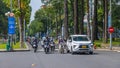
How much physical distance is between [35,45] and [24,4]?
43.8ft

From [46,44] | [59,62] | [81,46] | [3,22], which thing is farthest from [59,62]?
[3,22]

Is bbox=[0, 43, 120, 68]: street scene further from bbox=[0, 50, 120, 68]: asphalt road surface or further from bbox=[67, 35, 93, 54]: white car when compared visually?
bbox=[67, 35, 93, 54]: white car

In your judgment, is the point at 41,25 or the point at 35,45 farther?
the point at 41,25

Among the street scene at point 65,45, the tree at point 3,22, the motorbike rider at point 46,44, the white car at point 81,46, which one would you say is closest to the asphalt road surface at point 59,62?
the street scene at point 65,45

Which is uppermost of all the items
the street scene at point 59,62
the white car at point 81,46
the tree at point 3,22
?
the tree at point 3,22

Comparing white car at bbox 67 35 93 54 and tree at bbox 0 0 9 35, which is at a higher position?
tree at bbox 0 0 9 35

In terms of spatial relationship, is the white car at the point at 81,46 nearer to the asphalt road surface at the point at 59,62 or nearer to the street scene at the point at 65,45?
the street scene at the point at 65,45

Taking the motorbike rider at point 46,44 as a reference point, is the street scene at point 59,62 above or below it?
below

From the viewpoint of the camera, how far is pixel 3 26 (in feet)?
400

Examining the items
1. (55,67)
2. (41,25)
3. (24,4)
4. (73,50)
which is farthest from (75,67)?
(41,25)

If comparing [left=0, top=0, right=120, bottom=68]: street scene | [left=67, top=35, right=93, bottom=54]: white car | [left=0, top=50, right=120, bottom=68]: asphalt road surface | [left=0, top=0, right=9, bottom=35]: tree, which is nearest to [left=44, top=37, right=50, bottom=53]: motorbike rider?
[left=0, top=0, right=120, bottom=68]: street scene

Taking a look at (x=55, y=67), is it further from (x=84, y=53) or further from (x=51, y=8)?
(x=51, y=8)

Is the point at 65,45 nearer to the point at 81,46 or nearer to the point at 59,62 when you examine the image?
the point at 81,46

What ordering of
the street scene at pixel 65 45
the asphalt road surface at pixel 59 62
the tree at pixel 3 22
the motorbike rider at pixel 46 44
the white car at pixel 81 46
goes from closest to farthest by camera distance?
the asphalt road surface at pixel 59 62
the street scene at pixel 65 45
the white car at pixel 81 46
the motorbike rider at pixel 46 44
the tree at pixel 3 22
